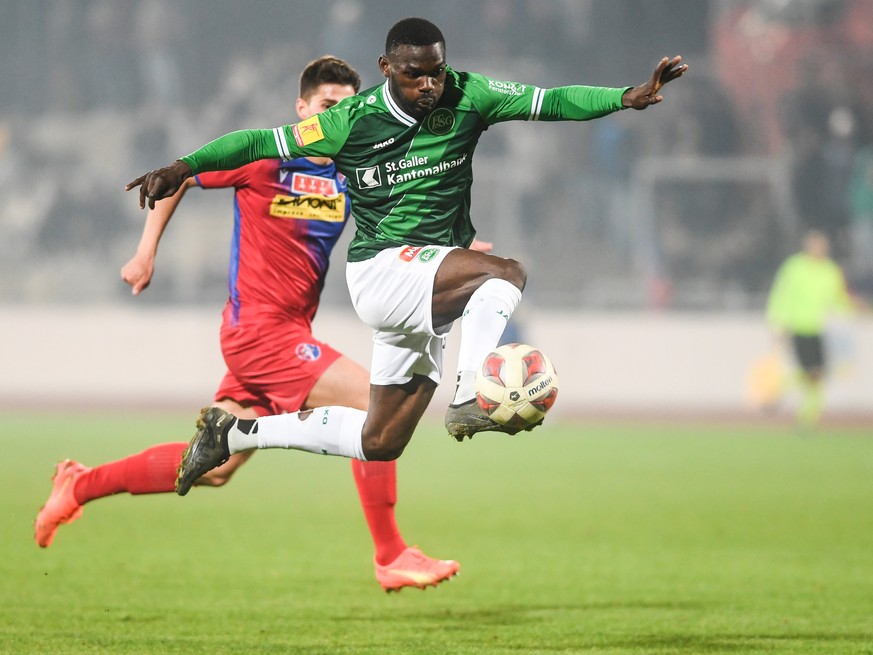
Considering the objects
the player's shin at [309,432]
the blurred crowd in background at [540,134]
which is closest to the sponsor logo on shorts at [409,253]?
the player's shin at [309,432]

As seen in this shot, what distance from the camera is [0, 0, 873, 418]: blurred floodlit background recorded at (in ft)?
70.1

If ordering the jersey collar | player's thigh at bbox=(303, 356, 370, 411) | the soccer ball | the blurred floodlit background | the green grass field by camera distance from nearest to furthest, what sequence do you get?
the soccer ball, the jersey collar, the green grass field, player's thigh at bbox=(303, 356, 370, 411), the blurred floodlit background

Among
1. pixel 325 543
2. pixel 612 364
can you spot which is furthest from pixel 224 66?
pixel 325 543

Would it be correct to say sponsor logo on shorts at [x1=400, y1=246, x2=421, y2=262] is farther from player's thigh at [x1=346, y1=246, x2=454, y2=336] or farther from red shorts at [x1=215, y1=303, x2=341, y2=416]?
red shorts at [x1=215, y1=303, x2=341, y2=416]

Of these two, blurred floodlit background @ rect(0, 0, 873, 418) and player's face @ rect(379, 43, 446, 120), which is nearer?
player's face @ rect(379, 43, 446, 120)

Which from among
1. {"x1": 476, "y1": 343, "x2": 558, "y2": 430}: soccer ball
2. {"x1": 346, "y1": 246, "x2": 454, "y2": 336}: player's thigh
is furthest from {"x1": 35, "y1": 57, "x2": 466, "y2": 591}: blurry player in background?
{"x1": 476, "y1": 343, "x2": 558, "y2": 430}: soccer ball

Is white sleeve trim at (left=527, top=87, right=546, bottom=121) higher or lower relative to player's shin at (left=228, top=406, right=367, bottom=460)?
higher

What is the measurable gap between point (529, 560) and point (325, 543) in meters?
1.40

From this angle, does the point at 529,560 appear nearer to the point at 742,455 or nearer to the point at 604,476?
the point at 604,476

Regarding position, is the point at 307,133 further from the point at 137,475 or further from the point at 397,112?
the point at 137,475

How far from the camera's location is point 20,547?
8.07m

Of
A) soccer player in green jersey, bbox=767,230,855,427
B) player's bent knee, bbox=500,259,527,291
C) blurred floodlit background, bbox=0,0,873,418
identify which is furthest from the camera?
blurred floodlit background, bbox=0,0,873,418

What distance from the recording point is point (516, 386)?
15.5ft

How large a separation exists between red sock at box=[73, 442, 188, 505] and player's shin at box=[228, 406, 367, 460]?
50cm
